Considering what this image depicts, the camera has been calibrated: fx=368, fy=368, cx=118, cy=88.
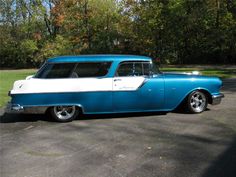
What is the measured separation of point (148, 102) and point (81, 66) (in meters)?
1.70

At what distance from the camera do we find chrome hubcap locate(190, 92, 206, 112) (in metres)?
8.72

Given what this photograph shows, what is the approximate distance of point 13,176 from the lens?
15.5 ft

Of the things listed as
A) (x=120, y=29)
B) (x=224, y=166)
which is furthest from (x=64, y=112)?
(x=120, y=29)

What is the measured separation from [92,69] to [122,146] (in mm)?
2656

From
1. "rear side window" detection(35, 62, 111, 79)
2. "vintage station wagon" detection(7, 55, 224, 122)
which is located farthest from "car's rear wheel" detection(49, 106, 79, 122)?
"rear side window" detection(35, 62, 111, 79)

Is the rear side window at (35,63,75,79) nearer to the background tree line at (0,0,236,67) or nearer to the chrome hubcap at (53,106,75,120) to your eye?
the chrome hubcap at (53,106,75,120)

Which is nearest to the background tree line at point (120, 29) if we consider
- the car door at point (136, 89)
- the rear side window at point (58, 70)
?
the car door at point (136, 89)

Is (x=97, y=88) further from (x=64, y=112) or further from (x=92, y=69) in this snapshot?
(x=64, y=112)

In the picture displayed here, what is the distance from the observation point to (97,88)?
8.02 metres

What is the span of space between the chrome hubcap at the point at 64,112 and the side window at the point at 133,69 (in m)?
1.35

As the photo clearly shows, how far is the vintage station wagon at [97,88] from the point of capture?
308 inches

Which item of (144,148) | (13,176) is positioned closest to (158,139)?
(144,148)

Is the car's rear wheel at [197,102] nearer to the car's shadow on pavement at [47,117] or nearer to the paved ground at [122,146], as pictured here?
the paved ground at [122,146]

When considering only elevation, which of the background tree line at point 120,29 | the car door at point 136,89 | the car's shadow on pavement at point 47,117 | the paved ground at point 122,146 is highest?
the background tree line at point 120,29
